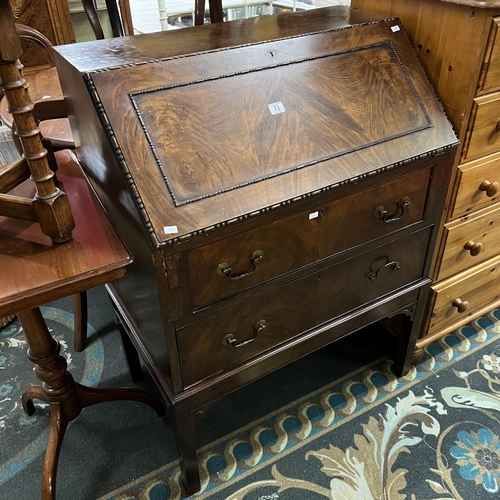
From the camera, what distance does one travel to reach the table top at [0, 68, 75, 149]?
146 cm

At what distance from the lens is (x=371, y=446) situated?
141 cm

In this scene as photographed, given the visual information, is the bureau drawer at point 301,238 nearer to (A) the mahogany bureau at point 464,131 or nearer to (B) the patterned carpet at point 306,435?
(A) the mahogany bureau at point 464,131

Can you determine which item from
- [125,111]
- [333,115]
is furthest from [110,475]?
[333,115]

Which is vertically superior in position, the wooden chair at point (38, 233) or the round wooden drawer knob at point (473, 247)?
the wooden chair at point (38, 233)

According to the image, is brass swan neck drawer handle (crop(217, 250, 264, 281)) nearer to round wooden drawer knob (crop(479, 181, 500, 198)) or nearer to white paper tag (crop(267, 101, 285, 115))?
white paper tag (crop(267, 101, 285, 115))

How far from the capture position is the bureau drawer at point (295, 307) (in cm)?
105

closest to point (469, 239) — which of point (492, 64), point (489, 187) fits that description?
point (489, 187)

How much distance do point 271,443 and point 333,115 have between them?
95cm

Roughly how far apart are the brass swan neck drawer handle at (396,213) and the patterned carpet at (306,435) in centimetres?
67

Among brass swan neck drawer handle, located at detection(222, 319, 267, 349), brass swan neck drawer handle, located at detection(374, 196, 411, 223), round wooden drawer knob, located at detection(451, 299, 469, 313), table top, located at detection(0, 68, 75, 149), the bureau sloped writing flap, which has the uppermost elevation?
the bureau sloped writing flap

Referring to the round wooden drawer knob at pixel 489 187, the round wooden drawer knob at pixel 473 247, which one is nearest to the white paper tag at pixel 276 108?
the round wooden drawer knob at pixel 489 187

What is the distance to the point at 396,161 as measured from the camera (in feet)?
3.55

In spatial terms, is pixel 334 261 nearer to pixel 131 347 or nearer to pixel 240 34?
pixel 240 34

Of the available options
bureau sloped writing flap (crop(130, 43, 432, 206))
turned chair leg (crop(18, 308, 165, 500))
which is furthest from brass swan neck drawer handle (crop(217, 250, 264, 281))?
turned chair leg (crop(18, 308, 165, 500))
